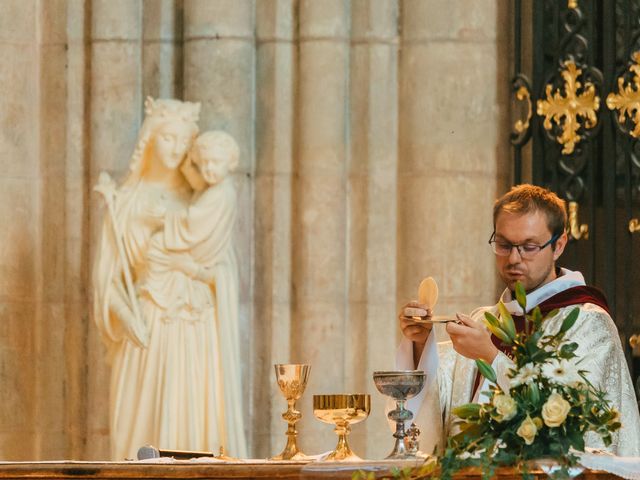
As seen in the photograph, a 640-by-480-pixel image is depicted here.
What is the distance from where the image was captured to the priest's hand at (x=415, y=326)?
232 inches

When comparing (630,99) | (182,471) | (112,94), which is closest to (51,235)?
(112,94)

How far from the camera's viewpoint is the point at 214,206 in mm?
8523

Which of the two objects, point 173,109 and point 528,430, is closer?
point 528,430

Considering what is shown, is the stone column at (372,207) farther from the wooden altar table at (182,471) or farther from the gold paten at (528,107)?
the wooden altar table at (182,471)

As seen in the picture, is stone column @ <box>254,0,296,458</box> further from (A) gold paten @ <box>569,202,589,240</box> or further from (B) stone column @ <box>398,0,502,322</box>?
(A) gold paten @ <box>569,202,589,240</box>

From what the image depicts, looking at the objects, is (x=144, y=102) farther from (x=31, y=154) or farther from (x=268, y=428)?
(x=268, y=428)

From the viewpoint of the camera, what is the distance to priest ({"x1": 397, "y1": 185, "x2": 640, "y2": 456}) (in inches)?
237

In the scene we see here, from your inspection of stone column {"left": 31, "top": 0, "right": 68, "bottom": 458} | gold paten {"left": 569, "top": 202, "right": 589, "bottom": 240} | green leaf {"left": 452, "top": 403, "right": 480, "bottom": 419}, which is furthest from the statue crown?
green leaf {"left": 452, "top": 403, "right": 480, "bottom": 419}

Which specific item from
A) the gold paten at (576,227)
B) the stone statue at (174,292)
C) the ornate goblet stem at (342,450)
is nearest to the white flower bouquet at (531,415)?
the ornate goblet stem at (342,450)

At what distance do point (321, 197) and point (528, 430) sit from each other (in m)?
4.42

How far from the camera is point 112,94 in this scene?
30.4 ft

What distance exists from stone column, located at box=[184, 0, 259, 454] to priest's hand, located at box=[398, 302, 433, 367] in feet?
9.92

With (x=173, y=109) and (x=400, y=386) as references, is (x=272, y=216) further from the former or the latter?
(x=400, y=386)

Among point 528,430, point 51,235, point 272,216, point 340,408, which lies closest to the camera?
point 528,430
